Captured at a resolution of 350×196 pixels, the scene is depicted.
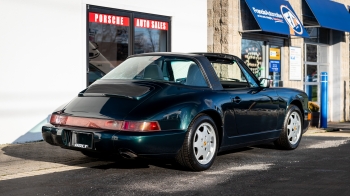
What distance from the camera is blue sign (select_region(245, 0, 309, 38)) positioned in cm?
1469

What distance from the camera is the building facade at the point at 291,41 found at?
14750 millimetres

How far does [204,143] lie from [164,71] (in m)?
1.10

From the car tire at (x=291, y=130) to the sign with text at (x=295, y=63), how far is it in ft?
24.8

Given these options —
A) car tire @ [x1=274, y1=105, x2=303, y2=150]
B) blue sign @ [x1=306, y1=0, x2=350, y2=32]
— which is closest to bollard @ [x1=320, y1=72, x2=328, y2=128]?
blue sign @ [x1=306, y1=0, x2=350, y2=32]

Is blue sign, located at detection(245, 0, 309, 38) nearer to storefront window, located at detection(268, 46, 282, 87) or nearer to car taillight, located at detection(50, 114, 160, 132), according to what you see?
storefront window, located at detection(268, 46, 282, 87)

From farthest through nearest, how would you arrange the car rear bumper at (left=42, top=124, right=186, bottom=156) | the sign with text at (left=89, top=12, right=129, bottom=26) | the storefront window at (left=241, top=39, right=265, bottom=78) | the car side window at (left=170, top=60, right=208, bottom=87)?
the storefront window at (left=241, top=39, right=265, bottom=78), the sign with text at (left=89, top=12, right=129, bottom=26), the car side window at (left=170, top=60, right=208, bottom=87), the car rear bumper at (left=42, top=124, right=186, bottom=156)

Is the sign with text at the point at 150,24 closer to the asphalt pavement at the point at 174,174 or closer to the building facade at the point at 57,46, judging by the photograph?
the building facade at the point at 57,46

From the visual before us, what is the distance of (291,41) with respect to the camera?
17.0 m

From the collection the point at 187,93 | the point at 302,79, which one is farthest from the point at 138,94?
the point at 302,79

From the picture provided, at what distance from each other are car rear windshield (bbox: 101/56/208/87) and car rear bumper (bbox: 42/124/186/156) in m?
0.99

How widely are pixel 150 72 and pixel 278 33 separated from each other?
8.59m

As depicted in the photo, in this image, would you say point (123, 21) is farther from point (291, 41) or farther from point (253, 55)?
point (291, 41)

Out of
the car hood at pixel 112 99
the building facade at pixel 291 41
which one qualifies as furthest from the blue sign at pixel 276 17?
the car hood at pixel 112 99

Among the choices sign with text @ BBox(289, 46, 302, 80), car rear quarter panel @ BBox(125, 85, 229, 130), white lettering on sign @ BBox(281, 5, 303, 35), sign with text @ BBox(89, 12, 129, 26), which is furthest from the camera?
sign with text @ BBox(289, 46, 302, 80)
